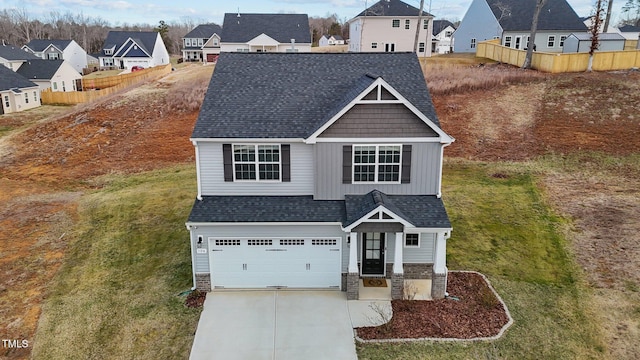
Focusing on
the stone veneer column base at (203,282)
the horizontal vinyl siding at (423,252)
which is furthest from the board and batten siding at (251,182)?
the horizontal vinyl siding at (423,252)

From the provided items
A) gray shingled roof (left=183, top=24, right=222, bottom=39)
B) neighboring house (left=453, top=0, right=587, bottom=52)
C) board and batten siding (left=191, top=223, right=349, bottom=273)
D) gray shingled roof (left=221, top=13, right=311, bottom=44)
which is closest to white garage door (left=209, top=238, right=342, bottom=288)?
board and batten siding (left=191, top=223, right=349, bottom=273)

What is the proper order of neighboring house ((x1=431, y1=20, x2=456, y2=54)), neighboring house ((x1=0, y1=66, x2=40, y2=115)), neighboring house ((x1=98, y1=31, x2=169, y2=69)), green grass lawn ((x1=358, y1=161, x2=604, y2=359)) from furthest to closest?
neighboring house ((x1=431, y1=20, x2=456, y2=54)) → neighboring house ((x1=98, y1=31, x2=169, y2=69)) → neighboring house ((x1=0, y1=66, x2=40, y2=115)) → green grass lawn ((x1=358, y1=161, x2=604, y2=359))

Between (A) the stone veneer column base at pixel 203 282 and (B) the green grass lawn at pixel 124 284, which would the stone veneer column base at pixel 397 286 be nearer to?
(A) the stone veneer column base at pixel 203 282

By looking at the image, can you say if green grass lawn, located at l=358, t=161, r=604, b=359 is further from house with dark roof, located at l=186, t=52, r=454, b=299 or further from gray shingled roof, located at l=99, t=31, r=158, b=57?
gray shingled roof, located at l=99, t=31, r=158, b=57

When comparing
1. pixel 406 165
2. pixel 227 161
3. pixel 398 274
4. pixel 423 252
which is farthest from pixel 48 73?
pixel 398 274

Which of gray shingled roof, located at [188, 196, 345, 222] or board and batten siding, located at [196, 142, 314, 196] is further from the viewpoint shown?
board and batten siding, located at [196, 142, 314, 196]

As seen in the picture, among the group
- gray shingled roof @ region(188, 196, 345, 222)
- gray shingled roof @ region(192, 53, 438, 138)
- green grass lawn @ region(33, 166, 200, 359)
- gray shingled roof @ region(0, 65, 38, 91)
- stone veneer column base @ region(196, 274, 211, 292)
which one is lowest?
green grass lawn @ region(33, 166, 200, 359)

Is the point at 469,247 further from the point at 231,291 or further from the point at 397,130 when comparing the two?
the point at 231,291
